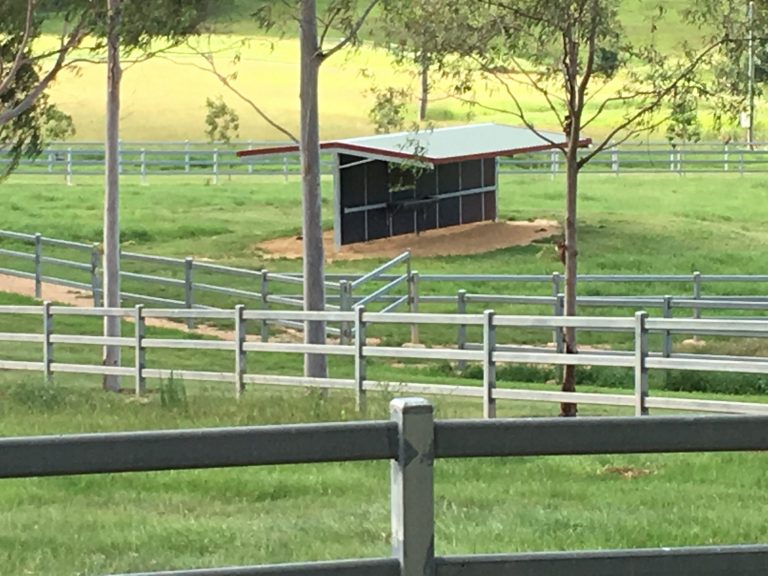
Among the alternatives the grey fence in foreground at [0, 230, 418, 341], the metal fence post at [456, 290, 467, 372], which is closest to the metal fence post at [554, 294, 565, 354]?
the metal fence post at [456, 290, 467, 372]

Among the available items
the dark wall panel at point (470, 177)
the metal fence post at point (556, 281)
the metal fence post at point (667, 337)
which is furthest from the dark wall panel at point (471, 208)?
the metal fence post at point (667, 337)

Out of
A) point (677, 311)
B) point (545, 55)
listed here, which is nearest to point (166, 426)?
point (545, 55)

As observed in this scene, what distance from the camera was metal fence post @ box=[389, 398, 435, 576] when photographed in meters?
4.37

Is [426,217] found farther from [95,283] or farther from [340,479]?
[340,479]

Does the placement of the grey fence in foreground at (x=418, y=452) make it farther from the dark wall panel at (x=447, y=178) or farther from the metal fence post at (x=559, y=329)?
the dark wall panel at (x=447, y=178)

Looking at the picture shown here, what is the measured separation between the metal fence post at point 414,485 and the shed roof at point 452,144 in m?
29.3

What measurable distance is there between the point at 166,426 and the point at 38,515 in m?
5.13

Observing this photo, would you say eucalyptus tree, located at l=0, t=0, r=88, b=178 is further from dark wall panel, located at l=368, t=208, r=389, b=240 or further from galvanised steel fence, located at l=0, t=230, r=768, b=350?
dark wall panel, located at l=368, t=208, r=389, b=240

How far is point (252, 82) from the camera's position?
10831cm

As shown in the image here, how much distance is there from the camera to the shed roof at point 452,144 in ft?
122

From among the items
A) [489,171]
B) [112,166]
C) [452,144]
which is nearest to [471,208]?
[489,171]

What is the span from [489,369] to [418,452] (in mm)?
11018

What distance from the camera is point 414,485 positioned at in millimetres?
4367

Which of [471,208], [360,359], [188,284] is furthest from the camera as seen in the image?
[471,208]
